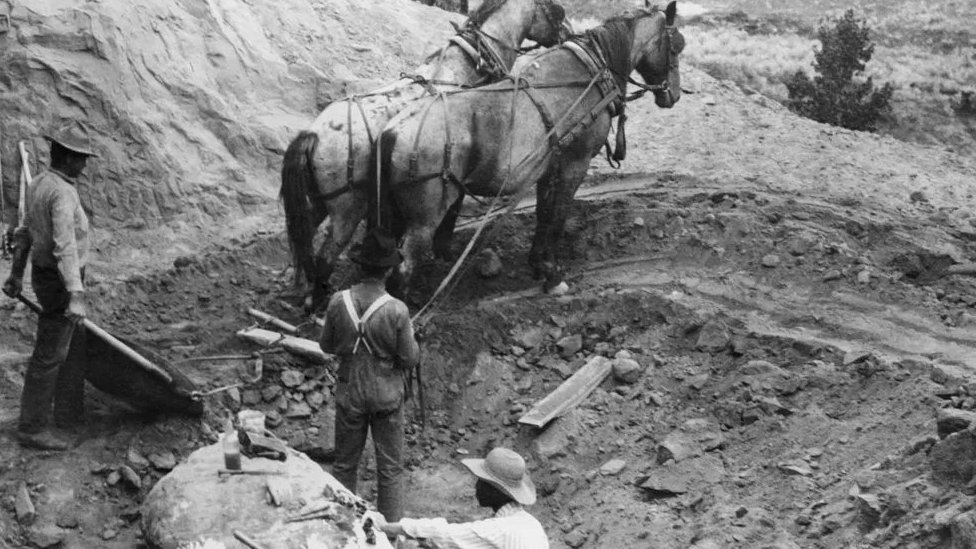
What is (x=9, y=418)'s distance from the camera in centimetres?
854

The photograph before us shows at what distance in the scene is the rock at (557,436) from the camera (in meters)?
9.55

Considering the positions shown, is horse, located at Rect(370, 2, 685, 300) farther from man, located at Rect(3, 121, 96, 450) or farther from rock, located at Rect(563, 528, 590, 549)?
rock, located at Rect(563, 528, 590, 549)

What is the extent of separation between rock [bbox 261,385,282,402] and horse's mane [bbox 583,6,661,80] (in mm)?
4516

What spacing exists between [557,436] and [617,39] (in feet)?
13.5

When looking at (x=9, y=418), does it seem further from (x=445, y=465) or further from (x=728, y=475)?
(x=728, y=475)

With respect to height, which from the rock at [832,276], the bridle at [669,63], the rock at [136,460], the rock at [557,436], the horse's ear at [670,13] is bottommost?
the rock at [557,436]

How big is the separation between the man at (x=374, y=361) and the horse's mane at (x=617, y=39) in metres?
4.27

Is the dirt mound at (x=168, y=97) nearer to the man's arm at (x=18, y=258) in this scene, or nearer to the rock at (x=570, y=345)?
the man's arm at (x=18, y=258)

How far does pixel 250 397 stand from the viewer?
950cm

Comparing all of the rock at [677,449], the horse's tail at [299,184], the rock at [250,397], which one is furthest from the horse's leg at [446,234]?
the rock at [677,449]

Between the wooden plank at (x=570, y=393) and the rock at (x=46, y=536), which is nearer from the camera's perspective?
the rock at (x=46, y=536)

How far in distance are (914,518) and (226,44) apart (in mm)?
9035

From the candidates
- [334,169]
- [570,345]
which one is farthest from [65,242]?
[570,345]

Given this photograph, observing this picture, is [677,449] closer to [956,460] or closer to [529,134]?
[956,460]
